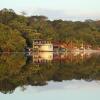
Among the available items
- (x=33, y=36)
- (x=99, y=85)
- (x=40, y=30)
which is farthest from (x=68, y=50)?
(x=99, y=85)

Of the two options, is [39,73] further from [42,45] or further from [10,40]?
[42,45]

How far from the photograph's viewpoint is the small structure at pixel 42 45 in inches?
A: 2445

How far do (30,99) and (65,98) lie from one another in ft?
3.83

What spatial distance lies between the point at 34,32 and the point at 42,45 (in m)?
2.84

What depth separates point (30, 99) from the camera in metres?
12.9

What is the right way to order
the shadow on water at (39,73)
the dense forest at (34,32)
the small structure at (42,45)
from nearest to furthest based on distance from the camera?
the shadow on water at (39,73)
the dense forest at (34,32)
the small structure at (42,45)

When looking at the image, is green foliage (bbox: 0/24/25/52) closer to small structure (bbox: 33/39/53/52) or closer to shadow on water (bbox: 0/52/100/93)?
small structure (bbox: 33/39/53/52)

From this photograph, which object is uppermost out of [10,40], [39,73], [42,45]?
[39,73]

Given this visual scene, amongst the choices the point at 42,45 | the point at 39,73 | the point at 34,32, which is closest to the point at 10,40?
the point at 34,32

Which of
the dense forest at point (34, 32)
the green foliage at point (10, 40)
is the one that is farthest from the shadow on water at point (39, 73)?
the dense forest at point (34, 32)

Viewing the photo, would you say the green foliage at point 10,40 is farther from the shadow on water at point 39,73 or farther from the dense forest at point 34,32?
the shadow on water at point 39,73

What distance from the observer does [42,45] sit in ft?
211

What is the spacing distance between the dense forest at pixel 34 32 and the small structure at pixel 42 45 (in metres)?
0.84

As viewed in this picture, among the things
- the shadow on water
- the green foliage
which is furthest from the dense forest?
the shadow on water
